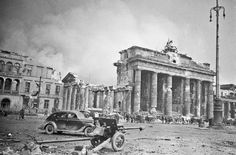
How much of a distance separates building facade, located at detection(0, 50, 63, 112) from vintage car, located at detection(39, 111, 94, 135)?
27.2m

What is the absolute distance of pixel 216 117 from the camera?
19859mm

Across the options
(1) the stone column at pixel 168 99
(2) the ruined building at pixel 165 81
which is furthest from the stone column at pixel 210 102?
(1) the stone column at pixel 168 99

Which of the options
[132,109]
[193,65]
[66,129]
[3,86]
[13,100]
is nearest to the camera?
[66,129]

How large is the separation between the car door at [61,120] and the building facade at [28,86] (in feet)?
88.9

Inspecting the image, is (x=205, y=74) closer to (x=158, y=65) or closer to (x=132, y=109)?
(x=158, y=65)

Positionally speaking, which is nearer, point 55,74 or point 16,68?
point 16,68

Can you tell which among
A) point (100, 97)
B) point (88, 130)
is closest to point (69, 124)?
point (88, 130)

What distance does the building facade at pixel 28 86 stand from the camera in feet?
132

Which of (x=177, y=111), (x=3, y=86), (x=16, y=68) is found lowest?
(x=177, y=111)

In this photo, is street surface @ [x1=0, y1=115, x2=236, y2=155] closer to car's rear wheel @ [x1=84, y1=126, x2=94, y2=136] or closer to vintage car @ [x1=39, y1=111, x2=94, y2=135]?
vintage car @ [x1=39, y1=111, x2=94, y2=135]

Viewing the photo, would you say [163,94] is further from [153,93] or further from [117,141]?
[117,141]

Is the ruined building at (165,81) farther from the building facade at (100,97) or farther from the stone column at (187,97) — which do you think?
the building facade at (100,97)

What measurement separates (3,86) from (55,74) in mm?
15403

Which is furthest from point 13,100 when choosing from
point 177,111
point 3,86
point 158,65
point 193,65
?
point 193,65
